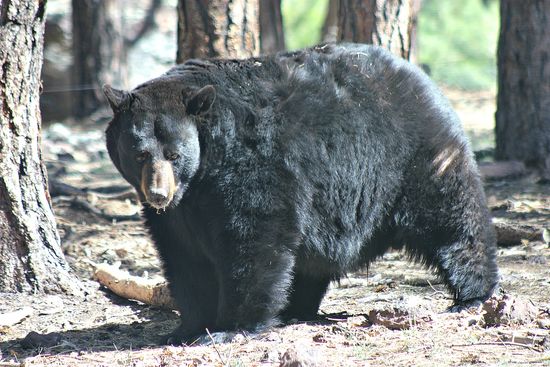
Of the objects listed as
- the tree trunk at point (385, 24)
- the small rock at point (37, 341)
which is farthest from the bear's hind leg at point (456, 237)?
the tree trunk at point (385, 24)

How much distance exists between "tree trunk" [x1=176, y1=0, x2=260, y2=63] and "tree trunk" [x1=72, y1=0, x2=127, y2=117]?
7770 mm

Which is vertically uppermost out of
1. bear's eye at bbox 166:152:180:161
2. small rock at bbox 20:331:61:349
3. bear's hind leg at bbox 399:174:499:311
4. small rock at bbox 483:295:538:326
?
bear's eye at bbox 166:152:180:161

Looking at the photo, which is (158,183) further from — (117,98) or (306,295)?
(306,295)

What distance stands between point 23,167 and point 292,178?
6.16 feet

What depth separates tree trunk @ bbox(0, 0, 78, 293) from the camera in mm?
5633

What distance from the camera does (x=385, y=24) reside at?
8.00 metres

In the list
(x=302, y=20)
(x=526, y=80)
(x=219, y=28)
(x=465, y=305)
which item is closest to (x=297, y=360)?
(x=465, y=305)

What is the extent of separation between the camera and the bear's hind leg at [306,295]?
5.90 metres

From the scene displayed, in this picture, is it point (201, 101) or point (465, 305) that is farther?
point (465, 305)

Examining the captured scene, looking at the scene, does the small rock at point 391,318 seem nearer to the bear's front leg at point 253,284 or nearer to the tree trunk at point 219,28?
the bear's front leg at point 253,284

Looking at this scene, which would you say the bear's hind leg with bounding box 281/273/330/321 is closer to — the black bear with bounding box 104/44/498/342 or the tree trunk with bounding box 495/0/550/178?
the black bear with bounding box 104/44/498/342

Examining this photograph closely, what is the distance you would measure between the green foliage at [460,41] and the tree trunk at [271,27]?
8569 mm

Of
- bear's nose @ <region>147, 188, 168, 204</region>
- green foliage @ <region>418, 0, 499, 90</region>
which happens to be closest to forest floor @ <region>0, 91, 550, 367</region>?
bear's nose @ <region>147, 188, 168, 204</region>

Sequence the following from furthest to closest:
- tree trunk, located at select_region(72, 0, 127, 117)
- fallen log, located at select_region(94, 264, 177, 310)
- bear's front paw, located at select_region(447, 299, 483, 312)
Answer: tree trunk, located at select_region(72, 0, 127, 117) < fallen log, located at select_region(94, 264, 177, 310) < bear's front paw, located at select_region(447, 299, 483, 312)
